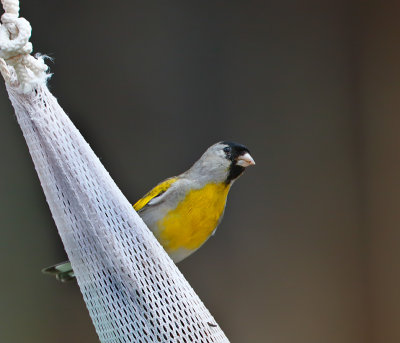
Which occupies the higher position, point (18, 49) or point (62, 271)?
point (18, 49)

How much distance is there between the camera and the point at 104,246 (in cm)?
126

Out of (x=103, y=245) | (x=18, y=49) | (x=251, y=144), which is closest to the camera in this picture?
(x=18, y=49)

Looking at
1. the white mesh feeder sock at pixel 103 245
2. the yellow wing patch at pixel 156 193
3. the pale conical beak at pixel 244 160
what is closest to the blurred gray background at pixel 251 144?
the yellow wing patch at pixel 156 193

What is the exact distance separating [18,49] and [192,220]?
2.67 ft

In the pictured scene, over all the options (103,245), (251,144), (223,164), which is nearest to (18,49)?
(103,245)

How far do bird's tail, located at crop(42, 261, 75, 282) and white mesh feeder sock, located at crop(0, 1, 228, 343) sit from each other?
0.37 m

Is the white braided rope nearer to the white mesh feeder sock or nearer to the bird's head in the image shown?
the white mesh feeder sock

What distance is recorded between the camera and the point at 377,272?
3.40m

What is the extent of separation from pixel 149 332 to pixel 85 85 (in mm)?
1929

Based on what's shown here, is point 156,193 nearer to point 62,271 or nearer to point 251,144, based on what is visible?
point 62,271

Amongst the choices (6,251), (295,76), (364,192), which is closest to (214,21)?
(295,76)

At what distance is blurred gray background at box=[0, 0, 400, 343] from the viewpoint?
2.94 meters

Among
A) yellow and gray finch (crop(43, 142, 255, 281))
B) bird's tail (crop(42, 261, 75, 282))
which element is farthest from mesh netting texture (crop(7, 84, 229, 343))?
yellow and gray finch (crop(43, 142, 255, 281))

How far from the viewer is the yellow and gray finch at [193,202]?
1774mm
